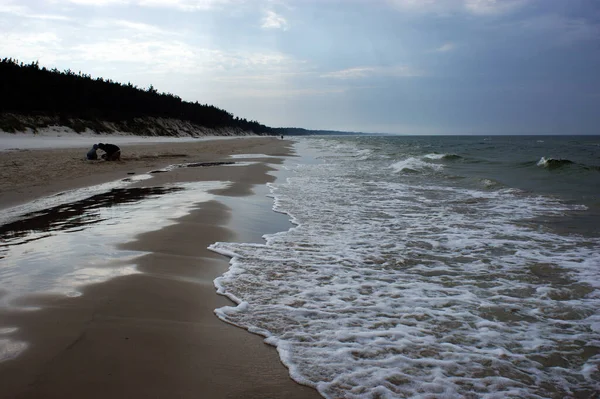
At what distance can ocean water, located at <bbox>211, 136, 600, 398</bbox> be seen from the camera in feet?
7.41

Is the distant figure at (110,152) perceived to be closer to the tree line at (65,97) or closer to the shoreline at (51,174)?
the shoreline at (51,174)

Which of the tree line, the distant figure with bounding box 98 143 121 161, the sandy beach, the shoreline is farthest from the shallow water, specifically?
the tree line

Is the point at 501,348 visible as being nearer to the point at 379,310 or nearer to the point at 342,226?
the point at 379,310

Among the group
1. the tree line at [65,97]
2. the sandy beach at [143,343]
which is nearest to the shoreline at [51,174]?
the sandy beach at [143,343]

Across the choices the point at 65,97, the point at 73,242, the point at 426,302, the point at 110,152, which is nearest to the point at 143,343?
the point at 426,302

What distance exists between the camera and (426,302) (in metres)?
3.32

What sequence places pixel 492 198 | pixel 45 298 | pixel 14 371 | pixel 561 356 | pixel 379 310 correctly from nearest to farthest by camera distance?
pixel 14 371
pixel 561 356
pixel 45 298
pixel 379 310
pixel 492 198

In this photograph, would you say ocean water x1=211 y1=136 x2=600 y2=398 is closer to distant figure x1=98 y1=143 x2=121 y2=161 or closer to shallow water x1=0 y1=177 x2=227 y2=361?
shallow water x1=0 y1=177 x2=227 y2=361

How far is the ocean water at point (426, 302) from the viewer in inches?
88.9

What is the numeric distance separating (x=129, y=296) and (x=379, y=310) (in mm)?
1963

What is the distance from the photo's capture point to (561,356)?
2.53 metres

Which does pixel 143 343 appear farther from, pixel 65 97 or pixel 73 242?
pixel 65 97

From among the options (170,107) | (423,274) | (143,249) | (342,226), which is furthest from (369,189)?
(170,107)

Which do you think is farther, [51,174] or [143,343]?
[51,174]
